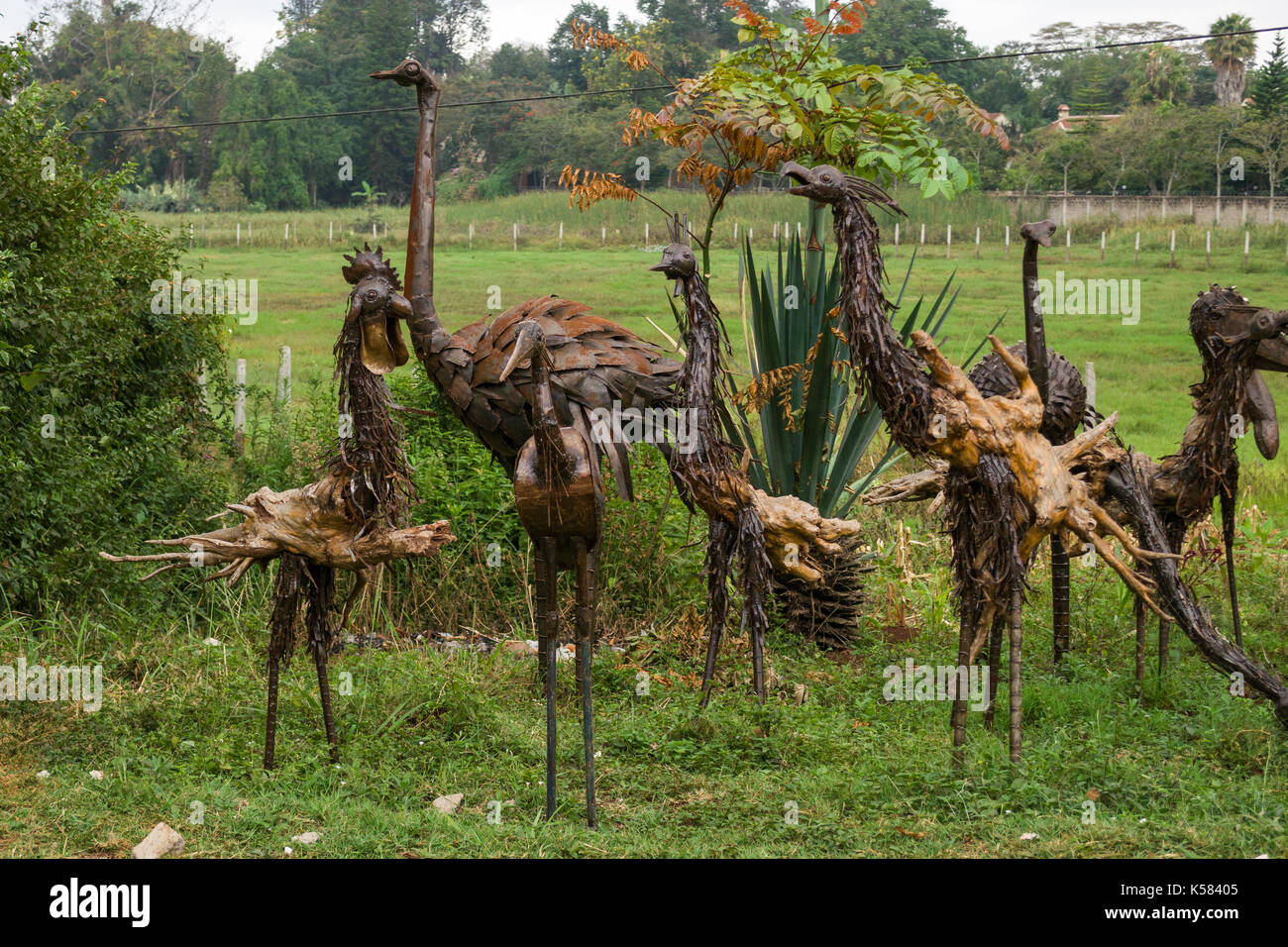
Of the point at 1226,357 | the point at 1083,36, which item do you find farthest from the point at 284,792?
the point at 1083,36

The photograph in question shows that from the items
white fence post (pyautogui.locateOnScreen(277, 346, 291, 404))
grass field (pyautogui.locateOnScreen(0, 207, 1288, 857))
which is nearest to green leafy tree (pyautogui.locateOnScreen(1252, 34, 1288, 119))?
grass field (pyautogui.locateOnScreen(0, 207, 1288, 857))

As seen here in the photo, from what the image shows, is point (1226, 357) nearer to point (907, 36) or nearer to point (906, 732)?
point (906, 732)

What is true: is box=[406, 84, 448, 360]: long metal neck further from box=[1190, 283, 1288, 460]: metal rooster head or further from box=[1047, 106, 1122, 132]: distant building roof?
box=[1047, 106, 1122, 132]: distant building roof

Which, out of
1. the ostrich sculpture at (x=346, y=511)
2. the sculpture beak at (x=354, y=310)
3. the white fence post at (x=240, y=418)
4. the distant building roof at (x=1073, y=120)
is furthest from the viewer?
the distant building roof at (x=1073, y=120)

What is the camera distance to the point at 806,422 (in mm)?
6598

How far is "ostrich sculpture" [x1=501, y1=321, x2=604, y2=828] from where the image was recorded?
4.43m

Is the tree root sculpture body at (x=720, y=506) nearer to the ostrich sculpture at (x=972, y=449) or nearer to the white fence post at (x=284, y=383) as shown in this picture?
the ostrich sculpture at (x=972, y=449)

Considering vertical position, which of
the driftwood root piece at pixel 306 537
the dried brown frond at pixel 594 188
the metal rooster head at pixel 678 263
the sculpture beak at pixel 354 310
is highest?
the dried brown frond at pixel 594 188

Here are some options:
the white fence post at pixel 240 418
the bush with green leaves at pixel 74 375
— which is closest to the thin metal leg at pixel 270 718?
the bush with green leaves at pixel 74 375

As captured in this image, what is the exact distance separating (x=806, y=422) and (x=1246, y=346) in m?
2.13

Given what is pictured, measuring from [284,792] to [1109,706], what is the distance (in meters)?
3.70

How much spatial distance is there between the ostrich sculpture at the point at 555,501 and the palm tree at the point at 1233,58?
59.9ft

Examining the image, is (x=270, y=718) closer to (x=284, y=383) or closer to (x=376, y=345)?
(x=376, y=345)

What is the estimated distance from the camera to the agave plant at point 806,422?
6.62 m
